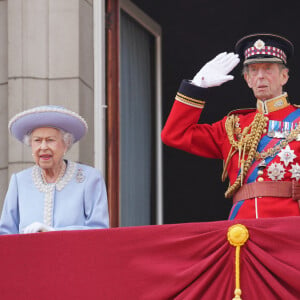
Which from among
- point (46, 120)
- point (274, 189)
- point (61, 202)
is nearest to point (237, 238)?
point (274, 189)

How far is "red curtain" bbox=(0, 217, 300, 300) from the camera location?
5.30 metres

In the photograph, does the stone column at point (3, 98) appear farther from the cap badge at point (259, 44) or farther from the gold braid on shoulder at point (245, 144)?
the cap badge at point (259, 44)

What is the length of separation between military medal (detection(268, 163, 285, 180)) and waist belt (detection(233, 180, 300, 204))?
0.04 meters

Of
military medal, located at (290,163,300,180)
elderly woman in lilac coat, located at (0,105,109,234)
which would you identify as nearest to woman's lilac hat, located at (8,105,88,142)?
elderly woman in lilac coat, located at (0,105,109,234)

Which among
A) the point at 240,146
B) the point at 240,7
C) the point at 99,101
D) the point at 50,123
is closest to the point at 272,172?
the point at 240,146

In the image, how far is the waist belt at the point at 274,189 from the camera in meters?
5.92

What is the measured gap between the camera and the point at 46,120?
6.24 meters

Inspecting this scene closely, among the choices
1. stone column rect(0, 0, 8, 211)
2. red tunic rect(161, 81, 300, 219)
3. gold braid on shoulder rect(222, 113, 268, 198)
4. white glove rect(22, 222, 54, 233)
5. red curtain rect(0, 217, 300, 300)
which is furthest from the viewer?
stone column rect(0, 0, 8, 211)

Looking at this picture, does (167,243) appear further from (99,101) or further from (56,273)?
(99,101)

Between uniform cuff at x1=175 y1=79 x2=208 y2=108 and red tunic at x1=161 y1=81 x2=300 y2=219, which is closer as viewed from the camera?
red tunic at x1=161 y1=81 x2=300 y2=219

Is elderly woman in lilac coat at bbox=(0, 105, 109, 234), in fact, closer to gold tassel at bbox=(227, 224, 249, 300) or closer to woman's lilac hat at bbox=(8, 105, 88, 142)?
woman's lilac hat at bbox=(8, 105, 88, 142)

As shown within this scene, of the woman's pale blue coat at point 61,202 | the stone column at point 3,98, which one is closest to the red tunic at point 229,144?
the woman's pale blue coat at point 61,202

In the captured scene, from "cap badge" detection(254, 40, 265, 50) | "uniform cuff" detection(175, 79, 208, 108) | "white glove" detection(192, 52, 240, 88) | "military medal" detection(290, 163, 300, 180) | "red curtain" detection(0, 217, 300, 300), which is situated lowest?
"red curtain" detection(0, 217, 300, 300)

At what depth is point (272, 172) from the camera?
6.02 m
